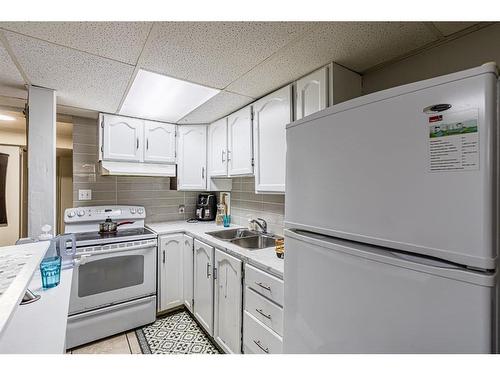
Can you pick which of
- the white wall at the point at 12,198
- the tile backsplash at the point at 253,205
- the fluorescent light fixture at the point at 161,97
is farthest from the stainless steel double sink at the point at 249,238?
the white wall at the point at 12,198

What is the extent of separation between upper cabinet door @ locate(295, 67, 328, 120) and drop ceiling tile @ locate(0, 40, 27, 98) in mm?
1625

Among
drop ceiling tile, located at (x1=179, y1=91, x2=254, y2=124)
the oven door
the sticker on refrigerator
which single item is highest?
drop ceiling tile, located at (x1=179, y1=91, x2=254, y2=124)

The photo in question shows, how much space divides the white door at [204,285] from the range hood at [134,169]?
0.85 meters

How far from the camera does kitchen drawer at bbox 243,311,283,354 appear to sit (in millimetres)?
1273

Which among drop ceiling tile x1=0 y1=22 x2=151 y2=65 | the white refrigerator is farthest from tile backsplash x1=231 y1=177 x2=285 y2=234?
drop ceiling tile x1=0 y1=22 x2=151 y2=65

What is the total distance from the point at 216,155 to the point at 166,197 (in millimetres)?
871

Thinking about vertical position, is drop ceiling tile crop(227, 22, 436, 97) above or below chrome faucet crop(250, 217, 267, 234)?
above

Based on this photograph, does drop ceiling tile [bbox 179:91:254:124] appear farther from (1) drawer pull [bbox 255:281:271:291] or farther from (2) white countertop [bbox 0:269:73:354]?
(2) white countertop [bbox 0:269:73:354]

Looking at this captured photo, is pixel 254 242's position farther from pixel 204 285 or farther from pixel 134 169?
pixel 134 169

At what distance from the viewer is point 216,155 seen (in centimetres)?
251

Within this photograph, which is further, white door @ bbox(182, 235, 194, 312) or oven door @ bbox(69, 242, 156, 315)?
white door @ bbox(182, 235, 194, 312)

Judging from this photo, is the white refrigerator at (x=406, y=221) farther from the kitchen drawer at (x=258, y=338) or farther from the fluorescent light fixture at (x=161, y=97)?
the fluorescent light fixture at (x=161, y=97)
